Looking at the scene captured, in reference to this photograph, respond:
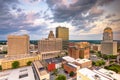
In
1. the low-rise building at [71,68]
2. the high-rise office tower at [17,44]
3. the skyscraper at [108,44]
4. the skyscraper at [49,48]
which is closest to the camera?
the low-rise building at [71,68]

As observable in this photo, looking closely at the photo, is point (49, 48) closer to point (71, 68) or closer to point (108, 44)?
point (71, 68)

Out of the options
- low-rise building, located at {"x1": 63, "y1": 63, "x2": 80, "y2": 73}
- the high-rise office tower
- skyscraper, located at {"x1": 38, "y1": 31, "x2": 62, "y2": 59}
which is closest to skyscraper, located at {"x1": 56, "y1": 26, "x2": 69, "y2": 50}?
skyscraper, located at {"x1": 38, "y1": 31, "x2": 62, "y2": 59}

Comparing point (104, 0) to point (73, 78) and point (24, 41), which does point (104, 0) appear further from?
point (24, 41)

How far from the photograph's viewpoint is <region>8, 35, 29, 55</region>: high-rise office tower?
8039mm

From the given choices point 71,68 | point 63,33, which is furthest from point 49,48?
point 71,68

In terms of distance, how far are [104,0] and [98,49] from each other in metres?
10.5

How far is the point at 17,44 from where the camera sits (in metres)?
8.24

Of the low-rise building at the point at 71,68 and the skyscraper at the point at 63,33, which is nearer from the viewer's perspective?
the low-rise building at the point at 71,68

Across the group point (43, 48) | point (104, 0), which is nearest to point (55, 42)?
point (43, 48)

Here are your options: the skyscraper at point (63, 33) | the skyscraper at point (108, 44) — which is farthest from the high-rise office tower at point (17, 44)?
the skyscraper at point (108, 44)

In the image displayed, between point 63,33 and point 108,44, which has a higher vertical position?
point 63,33

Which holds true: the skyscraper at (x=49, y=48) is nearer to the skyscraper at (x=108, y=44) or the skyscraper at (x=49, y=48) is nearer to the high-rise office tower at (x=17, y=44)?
the high-rise office tower at (x=17, y=44)

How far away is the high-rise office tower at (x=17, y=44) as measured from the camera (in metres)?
8.04

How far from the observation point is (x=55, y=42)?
10.5 m
